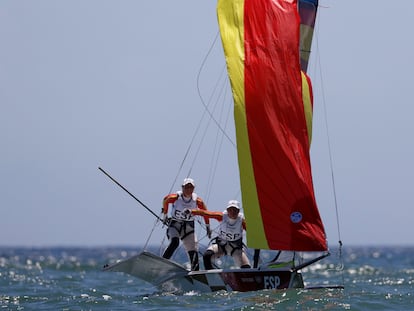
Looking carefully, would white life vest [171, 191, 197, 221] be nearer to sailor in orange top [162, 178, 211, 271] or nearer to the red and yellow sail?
sailor in orange top [162, 178, 211, 271]

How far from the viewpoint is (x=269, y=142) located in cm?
1742

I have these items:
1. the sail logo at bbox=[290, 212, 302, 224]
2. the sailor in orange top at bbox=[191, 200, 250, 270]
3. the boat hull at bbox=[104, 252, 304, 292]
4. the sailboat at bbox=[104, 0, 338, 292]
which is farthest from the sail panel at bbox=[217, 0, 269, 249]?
the sailor in orange top at bbox=[191, 200, 250, 270]

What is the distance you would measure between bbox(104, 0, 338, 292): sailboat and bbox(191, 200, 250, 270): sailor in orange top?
776mm

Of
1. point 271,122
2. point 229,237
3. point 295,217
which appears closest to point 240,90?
point 271,122

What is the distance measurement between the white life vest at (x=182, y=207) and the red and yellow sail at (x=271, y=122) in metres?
1.91

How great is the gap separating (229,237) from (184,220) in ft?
3.17

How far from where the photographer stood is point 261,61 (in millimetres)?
17703

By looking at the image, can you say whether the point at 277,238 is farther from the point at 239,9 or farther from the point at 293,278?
the point at 239,9

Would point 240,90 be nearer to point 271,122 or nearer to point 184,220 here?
point 271,122

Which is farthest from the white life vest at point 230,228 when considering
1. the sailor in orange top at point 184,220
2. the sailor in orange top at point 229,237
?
the sailor in orange top at point 184,220

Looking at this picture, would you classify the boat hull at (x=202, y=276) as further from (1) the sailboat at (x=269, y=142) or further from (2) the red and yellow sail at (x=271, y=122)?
(2) the red and yellow sail at (x=271, y=122)

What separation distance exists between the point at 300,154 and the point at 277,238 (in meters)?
1.49

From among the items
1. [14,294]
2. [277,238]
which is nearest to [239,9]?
[277,238]

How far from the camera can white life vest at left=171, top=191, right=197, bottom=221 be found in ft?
62.4
